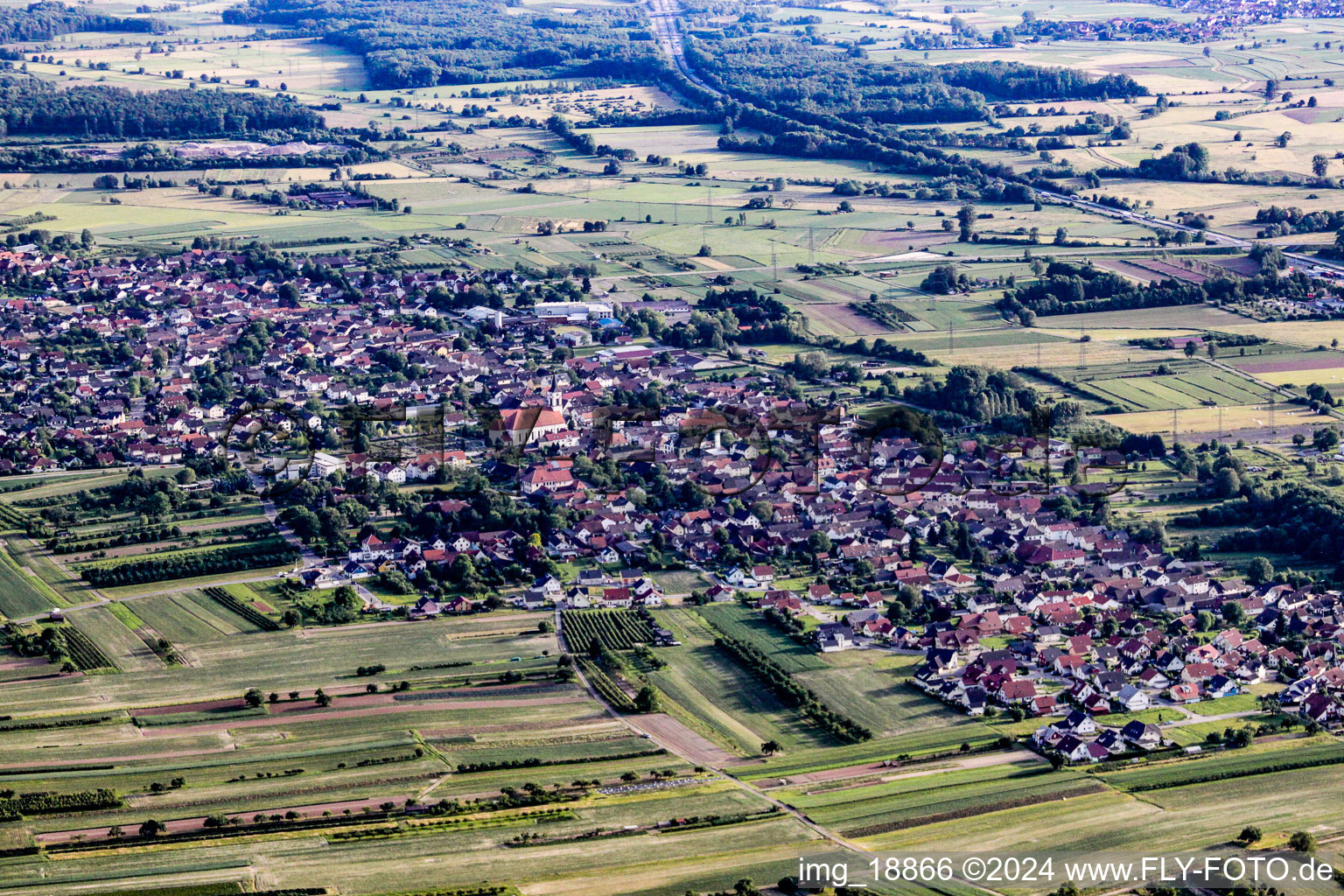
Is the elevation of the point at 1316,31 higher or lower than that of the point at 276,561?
higher

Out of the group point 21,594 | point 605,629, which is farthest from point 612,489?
point 21,594

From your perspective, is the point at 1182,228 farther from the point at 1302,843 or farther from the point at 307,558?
the point at 1302,843

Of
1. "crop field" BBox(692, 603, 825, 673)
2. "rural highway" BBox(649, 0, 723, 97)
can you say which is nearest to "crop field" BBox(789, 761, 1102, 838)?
"crop field" BBox(692, 603, 825, 673)

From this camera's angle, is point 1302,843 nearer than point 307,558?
Yes

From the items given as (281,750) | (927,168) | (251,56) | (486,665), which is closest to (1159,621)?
(486,665)

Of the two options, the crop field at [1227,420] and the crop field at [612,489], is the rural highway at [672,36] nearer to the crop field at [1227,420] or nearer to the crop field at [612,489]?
the crop field at [612,489]

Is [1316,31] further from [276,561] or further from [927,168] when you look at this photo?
[276,561]

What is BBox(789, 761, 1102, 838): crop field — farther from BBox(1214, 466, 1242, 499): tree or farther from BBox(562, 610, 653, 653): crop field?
BBox(1214, 466, 1242, 499): tree
